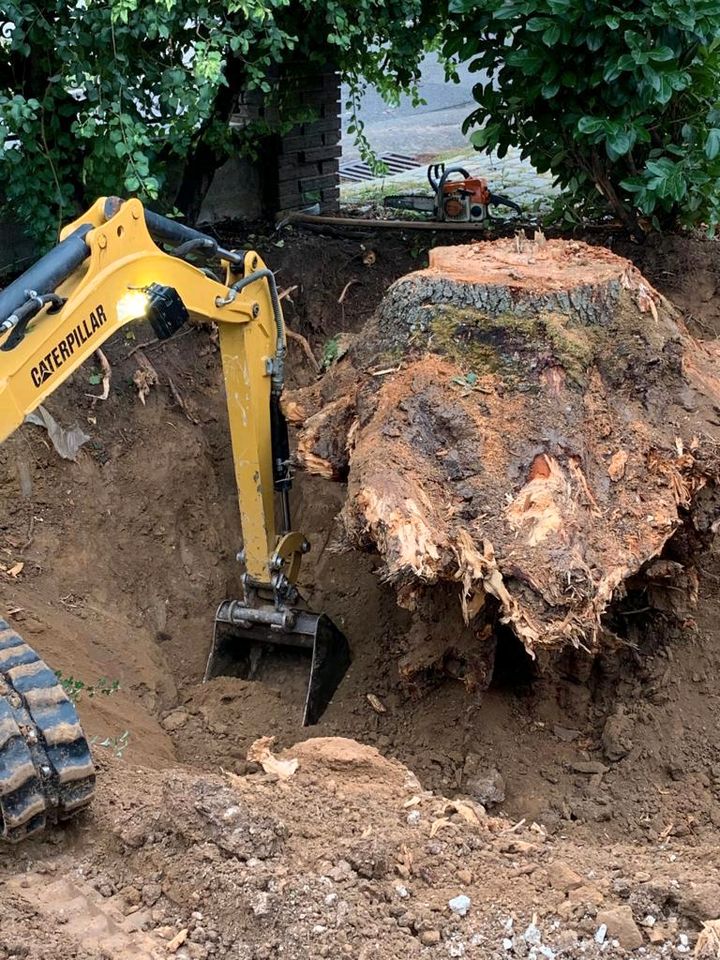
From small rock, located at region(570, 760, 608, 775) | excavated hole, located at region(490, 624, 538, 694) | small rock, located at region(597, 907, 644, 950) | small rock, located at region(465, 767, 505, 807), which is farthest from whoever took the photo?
excavated hole, located at region(490, 624, 538, 694)

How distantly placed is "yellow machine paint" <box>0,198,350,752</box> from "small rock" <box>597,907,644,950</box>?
90.8 inches

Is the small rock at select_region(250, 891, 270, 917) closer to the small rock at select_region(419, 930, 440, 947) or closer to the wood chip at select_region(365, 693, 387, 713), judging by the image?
the small rock at select_region(419, 930, 440, 947)

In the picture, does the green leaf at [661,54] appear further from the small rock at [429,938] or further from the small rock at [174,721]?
the small rock at [429,938]

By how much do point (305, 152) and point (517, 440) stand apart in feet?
16.3

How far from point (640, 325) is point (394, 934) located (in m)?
2.68

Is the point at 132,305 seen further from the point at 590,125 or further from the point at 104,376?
the point at 590,125

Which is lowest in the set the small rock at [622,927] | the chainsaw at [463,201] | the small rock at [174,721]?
the small rock at [174,721]

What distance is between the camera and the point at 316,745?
377 cm

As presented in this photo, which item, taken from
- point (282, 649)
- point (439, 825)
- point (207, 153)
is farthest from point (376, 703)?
point (207, 153)

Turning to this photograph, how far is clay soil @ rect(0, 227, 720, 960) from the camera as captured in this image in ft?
9.02

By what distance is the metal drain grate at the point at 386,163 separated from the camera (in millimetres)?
10781

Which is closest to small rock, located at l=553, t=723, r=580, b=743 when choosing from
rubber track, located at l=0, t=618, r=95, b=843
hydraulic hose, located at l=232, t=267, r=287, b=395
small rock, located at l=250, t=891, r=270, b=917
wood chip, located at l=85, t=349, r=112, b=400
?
hydraulic hose, located at l=232, t=267, r=287, b=395

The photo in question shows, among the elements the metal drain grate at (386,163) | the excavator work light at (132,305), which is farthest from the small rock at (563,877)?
the metal drain grate at (386,163)

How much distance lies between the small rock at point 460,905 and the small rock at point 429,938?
110mm
